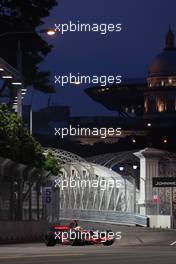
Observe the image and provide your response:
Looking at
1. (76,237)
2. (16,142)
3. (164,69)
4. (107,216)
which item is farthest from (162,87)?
(76,237)

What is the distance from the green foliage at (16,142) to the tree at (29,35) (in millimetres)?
12181

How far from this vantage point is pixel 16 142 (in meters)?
46.8

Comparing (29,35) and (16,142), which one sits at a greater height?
(29,35)

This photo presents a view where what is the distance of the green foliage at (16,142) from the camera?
1822 inches

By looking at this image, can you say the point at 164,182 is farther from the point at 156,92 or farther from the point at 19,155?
the point at 156,92

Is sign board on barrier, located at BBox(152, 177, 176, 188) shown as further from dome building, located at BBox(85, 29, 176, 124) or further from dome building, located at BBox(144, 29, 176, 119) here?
dome building, located at BBox(144, 29, 176, 119)

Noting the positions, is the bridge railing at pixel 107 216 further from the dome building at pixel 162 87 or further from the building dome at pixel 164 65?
the building dome at pixel 164 65

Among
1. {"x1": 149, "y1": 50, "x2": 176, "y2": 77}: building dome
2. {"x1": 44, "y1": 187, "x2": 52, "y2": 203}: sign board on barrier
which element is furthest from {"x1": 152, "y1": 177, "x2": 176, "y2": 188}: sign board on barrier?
{"x1": 149, "y1": 50, "x2": 176, "y2": 77}: building dome

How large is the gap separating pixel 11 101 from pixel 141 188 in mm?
9791

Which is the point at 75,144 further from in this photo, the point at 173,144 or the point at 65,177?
the point at 65,177

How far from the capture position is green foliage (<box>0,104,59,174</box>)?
1822 inches

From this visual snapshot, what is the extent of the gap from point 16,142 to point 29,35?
16294 millimetres

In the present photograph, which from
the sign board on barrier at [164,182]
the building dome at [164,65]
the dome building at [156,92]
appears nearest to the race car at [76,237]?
the sign board on barrier at [164,182]

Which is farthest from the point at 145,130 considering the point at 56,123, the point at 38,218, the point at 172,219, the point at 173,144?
the point at 38,218
